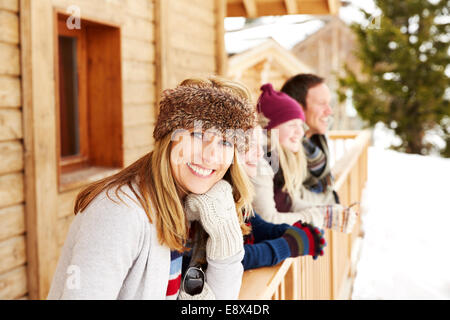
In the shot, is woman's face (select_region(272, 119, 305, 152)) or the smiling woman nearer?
the smiling woman

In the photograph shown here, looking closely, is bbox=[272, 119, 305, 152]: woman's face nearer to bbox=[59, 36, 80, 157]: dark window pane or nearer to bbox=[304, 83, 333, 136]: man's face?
bbox=[304, 83, 333, 136]: man's face

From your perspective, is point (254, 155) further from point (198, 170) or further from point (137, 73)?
point (137, 73)

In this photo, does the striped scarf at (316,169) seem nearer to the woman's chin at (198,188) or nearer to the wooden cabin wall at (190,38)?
the wooden cabin wall at (190,38)

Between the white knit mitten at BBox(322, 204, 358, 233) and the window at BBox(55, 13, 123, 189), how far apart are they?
2.01 metres

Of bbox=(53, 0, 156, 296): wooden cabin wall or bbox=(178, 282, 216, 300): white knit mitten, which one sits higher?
bbox=(53, 0, 156, 296): wooden cabin wall

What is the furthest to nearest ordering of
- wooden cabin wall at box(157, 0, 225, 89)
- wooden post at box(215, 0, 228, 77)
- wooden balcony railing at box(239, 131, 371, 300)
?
wooden post at box(215, 0, 228, 77) < wooden cabin wall at box(157, 0, 225, 89) < wooden balcony railing at box(239, 131, 371, 300)

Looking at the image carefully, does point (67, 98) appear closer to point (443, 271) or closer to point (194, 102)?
point (194, 102)

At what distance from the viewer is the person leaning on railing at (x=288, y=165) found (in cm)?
258

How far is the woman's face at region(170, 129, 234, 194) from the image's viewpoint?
1478 mm

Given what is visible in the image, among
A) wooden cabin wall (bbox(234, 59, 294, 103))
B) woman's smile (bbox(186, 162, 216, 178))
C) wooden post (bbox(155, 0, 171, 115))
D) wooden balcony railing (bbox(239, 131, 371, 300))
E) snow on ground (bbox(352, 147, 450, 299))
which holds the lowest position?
snow on ground (bbox(352, 147, 450, 299))

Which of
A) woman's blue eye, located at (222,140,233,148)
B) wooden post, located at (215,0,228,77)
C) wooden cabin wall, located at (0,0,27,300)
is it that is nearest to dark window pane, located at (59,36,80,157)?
wooden cabin wall, located at (0,0,27,300)

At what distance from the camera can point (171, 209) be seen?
1.41 m

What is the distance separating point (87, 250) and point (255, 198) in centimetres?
121

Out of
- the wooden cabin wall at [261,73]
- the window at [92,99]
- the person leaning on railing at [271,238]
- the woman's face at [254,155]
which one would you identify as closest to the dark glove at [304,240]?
the person leaning on railing at [271,238]
